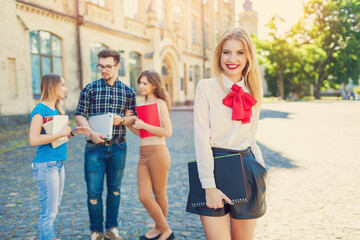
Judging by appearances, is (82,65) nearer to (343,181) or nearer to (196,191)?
(343,181)

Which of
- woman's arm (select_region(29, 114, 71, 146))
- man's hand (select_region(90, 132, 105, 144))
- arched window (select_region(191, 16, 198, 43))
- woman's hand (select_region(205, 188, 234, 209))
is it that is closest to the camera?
woman's hand (select_region(205, 188, 234, 209))

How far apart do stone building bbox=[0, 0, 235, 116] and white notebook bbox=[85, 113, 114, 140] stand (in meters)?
5.71

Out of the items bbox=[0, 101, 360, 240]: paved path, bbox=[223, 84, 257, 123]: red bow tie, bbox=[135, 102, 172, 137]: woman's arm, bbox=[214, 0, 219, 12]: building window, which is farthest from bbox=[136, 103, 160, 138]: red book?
bbox=[214, 0, 219, 12]: building window

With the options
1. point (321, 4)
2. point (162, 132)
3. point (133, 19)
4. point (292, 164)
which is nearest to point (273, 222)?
point (162, 132)

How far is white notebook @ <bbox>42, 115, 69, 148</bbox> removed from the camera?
2.86 metres

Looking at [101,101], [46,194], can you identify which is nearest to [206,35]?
[101,101]

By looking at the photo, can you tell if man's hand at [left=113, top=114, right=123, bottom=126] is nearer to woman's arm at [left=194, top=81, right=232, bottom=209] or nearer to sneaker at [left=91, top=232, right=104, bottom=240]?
sneaker at [left=91, top=232, right=104, bottom=240]

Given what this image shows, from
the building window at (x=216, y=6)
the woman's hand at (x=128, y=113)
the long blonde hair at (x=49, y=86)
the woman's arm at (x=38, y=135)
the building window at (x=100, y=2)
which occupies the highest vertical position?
the building window at (x=216, y=6)

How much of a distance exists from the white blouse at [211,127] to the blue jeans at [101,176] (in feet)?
5.18

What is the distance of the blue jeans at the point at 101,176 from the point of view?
10.7 feet

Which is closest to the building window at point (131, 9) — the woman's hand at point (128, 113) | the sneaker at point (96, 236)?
the woman's hand at point (128, 113)

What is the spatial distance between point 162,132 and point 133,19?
727 inches

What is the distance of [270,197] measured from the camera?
4789mm

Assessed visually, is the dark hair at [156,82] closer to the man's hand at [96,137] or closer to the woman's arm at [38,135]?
the man's hand at [96,137]
